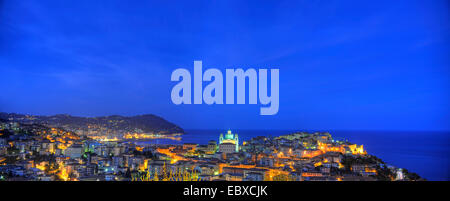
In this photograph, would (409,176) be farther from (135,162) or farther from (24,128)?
(24,128)

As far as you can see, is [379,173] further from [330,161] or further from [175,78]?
[175,78]

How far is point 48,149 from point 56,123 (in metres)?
6.76

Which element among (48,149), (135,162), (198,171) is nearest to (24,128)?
(48,149)

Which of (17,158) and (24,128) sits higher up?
(24,128)

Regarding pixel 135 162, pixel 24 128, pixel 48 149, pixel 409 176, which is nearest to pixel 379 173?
pixel 409 176
